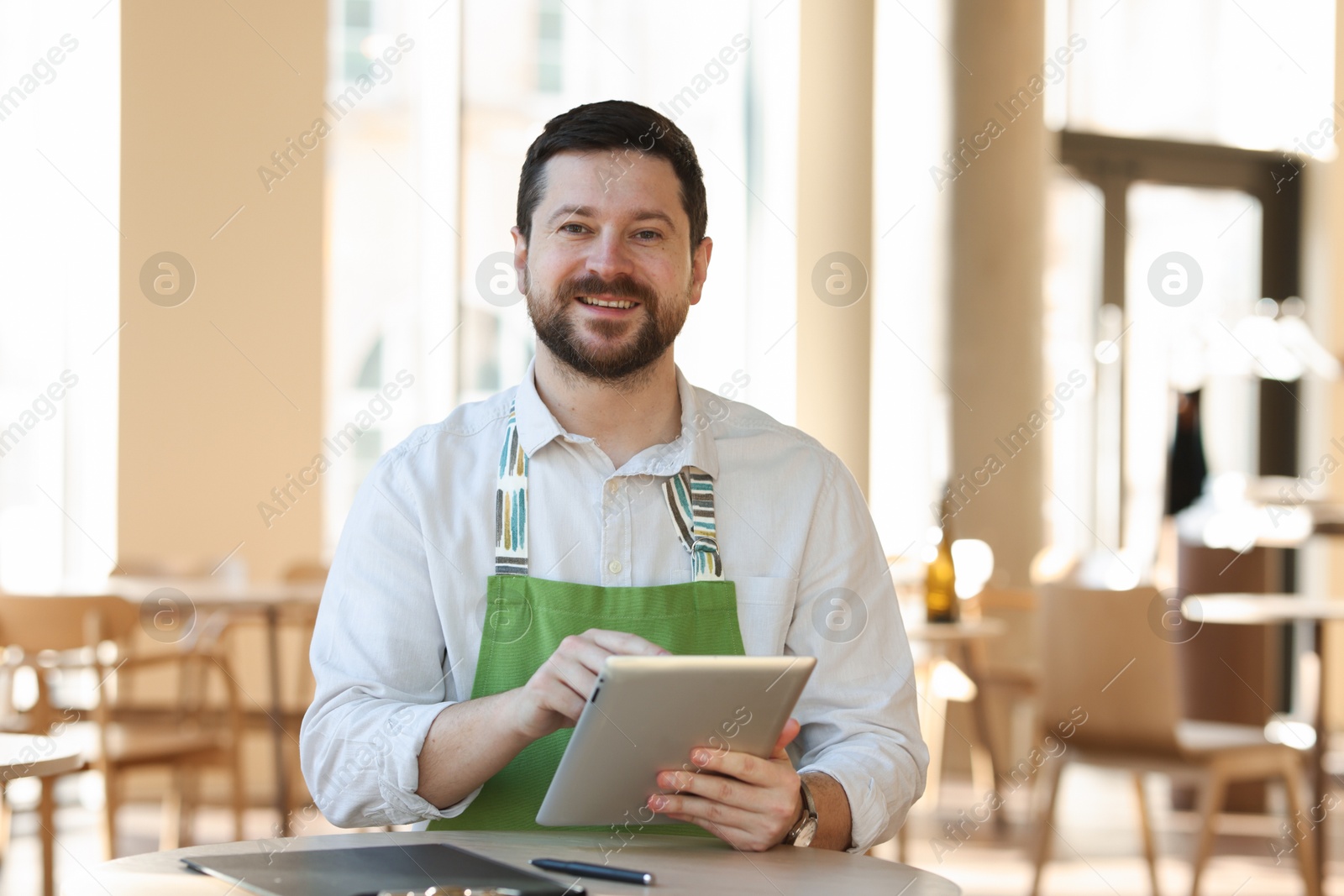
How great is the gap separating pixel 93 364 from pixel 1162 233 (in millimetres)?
5134

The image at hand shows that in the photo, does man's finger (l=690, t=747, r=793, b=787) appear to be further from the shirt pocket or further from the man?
the shirt pocket

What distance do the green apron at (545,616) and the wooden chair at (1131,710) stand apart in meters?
2.26

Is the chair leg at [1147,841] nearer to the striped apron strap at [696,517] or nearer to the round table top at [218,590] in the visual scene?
the round table top at [218,590]

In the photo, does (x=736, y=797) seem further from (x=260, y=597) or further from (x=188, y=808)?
(x=188, y=808)

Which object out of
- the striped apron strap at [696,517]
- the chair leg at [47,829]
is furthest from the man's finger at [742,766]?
the chair leg at [47,829]

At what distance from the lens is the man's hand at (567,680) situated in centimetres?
137

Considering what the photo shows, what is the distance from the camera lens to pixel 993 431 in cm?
634

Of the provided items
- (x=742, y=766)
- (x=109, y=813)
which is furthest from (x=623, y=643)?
(x=109, y=813)

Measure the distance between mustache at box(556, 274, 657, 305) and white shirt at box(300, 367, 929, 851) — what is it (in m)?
0.14

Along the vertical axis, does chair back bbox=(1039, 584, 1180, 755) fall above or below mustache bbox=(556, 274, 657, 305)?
below

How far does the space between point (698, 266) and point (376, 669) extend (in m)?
0.65

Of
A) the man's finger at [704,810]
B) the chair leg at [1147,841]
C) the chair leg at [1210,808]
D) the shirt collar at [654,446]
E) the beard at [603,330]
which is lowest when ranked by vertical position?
the chair leg at [1147,841]

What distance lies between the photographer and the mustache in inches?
67.9

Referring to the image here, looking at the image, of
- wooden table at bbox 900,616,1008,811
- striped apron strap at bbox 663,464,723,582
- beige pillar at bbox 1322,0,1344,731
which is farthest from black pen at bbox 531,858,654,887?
beige pillar at bbox 1322,0,1344,731
